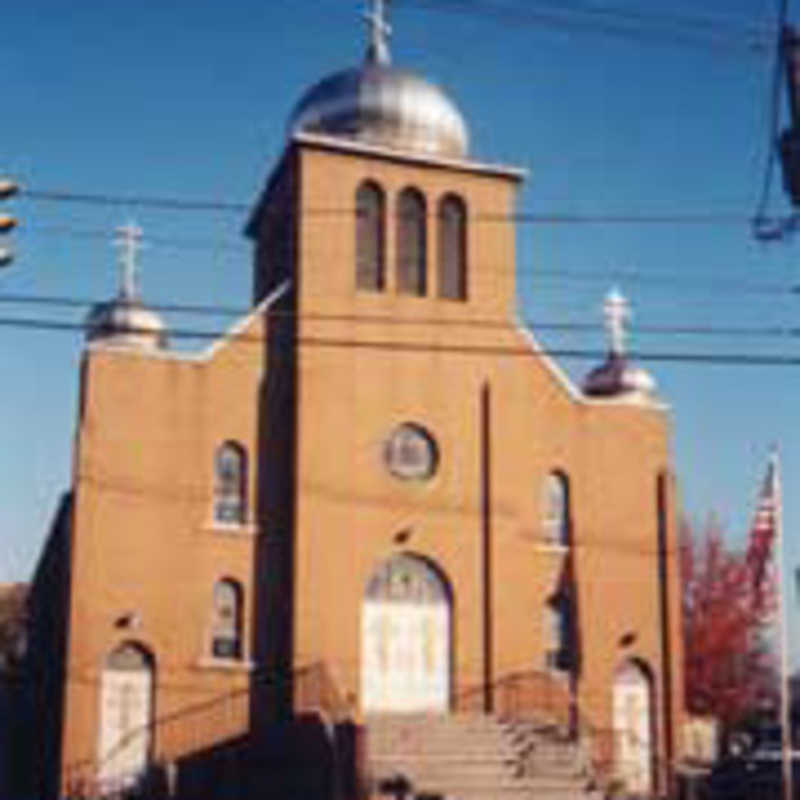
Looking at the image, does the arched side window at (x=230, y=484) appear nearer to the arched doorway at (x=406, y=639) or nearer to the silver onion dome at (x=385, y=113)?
the arched doorway at (x=406, y=639)

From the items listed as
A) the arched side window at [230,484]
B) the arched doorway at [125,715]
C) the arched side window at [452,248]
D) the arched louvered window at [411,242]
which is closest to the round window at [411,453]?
the arched side window at [230,484]

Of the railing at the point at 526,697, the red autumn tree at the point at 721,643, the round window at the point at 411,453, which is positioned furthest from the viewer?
the red autumn tree at the point at 721,643

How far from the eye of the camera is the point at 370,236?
3353 cm

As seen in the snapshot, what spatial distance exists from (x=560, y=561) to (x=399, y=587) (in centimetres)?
370

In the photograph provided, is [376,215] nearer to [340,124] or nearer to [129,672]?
[340,124]

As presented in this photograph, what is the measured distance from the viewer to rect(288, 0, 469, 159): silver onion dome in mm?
34219

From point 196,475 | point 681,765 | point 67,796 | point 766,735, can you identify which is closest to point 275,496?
point 196,475

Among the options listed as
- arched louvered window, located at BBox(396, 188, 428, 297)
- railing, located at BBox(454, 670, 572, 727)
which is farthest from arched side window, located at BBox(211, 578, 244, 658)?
arched louvered window, located at BBox(396, 188, 428, 297)

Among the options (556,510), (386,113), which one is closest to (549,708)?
(556,510)

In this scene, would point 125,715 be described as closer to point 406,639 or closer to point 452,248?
point 406,639

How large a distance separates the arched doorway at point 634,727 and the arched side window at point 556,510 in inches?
118

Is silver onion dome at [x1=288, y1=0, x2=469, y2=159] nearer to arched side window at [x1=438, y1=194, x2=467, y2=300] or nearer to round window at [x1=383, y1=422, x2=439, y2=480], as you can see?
arched side window at [x1=438, y1=194, x2=467, y2=300]

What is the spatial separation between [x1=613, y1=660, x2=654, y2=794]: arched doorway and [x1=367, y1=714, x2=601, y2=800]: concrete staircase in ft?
10.5

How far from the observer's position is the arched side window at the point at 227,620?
30.7 metres
